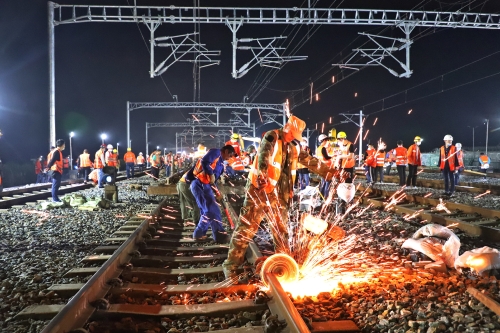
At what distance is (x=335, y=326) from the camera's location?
3176 mm

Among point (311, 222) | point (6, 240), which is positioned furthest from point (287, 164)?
point (6, 240)

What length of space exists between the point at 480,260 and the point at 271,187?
2.32 meters

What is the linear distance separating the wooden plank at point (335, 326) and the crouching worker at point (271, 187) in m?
1.31

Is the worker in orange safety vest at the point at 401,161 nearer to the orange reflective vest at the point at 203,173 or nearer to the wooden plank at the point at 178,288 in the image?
the orange reflective vest at the point at 203,173

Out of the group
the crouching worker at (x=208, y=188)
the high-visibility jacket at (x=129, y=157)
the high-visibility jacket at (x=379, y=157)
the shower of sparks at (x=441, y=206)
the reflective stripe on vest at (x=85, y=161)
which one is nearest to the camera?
the crouching worker at (x=208, y=188)

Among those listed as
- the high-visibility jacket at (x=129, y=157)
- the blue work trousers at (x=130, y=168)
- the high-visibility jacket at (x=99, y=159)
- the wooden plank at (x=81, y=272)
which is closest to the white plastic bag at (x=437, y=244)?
the wooden plank at (x=81, y=272)

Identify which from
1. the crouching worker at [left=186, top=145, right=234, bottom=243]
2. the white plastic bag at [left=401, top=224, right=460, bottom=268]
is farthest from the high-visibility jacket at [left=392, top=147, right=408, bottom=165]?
the crouching worker at [left=186, top=145, right=234, bottom=243]

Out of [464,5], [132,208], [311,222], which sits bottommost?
[132,208]

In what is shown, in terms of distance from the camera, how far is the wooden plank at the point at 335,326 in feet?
10.2

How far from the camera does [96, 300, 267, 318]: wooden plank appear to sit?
343 centimetres

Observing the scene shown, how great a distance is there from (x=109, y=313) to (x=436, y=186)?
14.1 meters

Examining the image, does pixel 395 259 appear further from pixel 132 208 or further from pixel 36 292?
pixel 132 208

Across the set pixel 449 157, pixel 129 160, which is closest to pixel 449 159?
pixel 449 157

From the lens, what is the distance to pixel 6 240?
6.52 metres
